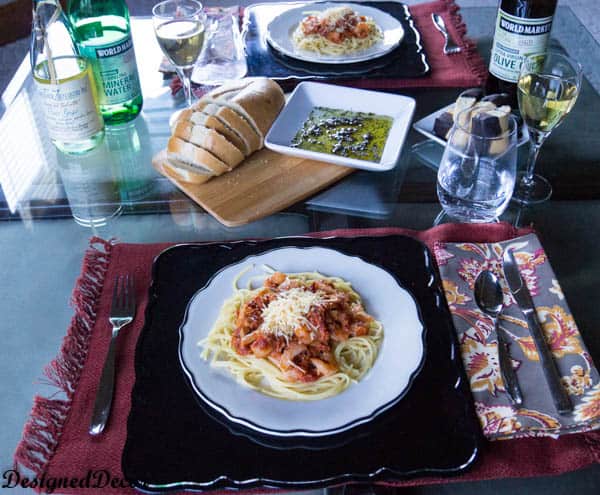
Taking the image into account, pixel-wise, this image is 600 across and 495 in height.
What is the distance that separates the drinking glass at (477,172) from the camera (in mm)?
1127

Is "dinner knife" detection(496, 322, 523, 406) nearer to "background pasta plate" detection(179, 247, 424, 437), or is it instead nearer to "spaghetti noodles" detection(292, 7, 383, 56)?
"background pasta plate" detection(179, 247, 424, 437)

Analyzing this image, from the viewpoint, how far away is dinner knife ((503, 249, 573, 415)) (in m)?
0.85

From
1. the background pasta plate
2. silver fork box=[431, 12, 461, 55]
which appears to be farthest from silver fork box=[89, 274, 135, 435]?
silver fork box=[431, 12, 461, 55]

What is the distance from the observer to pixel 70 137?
140cm

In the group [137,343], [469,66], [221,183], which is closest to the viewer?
[137,343]

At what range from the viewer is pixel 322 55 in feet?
5.68

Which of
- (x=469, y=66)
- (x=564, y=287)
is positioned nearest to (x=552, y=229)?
(x=564, y=287)

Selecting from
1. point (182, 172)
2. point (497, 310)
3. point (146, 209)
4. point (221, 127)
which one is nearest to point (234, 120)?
point (221, 127)

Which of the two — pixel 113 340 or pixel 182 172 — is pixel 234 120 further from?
pixel 113 340

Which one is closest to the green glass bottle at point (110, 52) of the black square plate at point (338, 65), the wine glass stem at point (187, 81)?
the wine glass stem at point (187, 81)

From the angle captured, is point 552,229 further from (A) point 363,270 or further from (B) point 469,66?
(B) point 469,66

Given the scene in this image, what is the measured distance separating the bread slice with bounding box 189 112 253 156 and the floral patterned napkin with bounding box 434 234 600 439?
53 centimetres

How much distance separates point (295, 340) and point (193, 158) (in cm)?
59

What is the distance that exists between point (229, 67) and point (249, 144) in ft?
1.37
